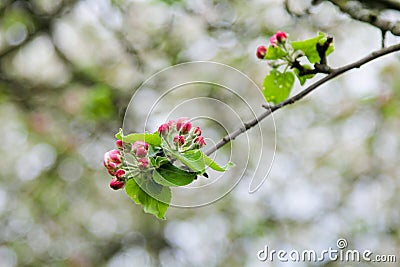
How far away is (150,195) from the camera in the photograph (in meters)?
0.70

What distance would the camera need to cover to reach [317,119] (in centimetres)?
260

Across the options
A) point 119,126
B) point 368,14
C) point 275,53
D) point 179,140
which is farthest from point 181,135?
point 119,126

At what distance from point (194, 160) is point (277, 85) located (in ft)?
1.11

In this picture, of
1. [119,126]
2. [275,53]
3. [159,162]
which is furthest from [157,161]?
[119,126]

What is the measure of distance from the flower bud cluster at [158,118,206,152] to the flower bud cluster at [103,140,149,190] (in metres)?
0.03

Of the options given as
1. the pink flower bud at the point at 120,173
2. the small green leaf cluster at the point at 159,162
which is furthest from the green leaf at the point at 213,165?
the pink flower bud at the point at 120,173

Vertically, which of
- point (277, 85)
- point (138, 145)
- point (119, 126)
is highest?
point (138, 145)

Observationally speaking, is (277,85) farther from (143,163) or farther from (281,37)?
(143,163)

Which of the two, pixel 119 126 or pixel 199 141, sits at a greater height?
pixel 199 141

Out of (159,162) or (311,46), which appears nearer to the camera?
(159,162)

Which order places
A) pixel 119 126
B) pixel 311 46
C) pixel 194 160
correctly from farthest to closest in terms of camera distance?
pixel 119 126 → pixel 311 46 → pixel 194 160

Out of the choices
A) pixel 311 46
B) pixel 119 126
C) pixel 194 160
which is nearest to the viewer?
pixel 194 160

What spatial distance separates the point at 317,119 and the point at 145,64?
92cm

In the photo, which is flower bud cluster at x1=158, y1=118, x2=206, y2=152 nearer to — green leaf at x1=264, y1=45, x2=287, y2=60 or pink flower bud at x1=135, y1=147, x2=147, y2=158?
pink flower bud at x1=135, y1=147, x2=147, y2=158
